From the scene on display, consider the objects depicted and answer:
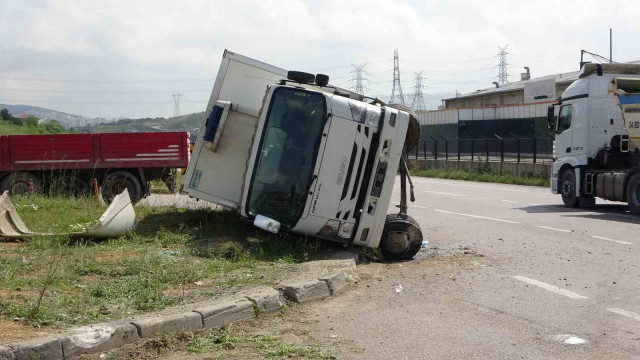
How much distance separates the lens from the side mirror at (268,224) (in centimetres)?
941

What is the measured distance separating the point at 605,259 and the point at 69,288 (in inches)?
283

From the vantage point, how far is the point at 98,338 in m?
5.52

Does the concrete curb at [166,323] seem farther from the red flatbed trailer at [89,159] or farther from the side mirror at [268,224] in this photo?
the red flatbed trailer at [89,159]

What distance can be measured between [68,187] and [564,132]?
1341cm

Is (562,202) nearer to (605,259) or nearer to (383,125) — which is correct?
(605,259)

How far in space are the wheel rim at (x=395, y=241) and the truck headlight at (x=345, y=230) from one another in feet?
2.55

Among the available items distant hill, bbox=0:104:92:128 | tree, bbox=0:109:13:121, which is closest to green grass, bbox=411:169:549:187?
tree, bbox=0:109:13:121

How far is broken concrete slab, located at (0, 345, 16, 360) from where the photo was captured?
196 inches

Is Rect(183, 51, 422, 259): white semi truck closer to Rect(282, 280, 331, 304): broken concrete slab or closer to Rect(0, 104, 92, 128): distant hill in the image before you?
Rect(282, 280, 331, 304): broken concrete slab

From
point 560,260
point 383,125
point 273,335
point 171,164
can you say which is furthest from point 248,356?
point 171,164

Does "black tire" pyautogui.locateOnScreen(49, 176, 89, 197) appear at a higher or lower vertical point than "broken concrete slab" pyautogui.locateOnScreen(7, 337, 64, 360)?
higher

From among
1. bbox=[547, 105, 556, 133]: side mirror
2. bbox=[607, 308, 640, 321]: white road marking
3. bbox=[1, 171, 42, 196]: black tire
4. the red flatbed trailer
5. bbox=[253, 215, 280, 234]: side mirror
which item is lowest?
bbox=[607, 308, 640, 321]: white road marking

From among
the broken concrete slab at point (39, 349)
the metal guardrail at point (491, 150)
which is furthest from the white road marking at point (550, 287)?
the metal guardrail at point (491, 150)

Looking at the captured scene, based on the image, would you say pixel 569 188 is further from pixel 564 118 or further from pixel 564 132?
pixel 564 118
